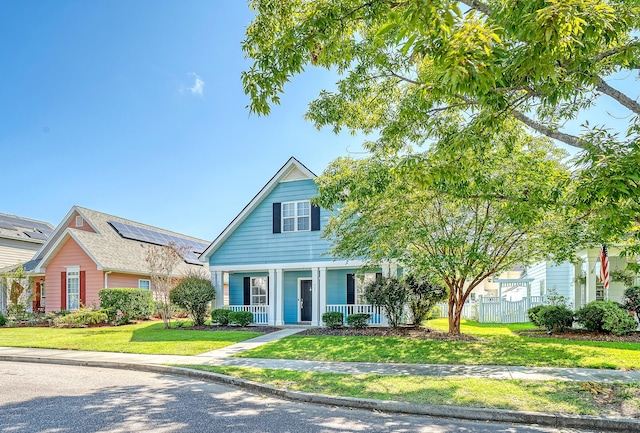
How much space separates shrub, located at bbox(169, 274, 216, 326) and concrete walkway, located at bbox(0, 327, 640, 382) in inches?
218

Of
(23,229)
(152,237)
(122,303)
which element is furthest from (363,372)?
(23,229)

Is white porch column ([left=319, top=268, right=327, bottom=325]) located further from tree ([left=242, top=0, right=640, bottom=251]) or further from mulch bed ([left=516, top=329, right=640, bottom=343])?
tree ([left=242, top=0, right=640, bottom=251])

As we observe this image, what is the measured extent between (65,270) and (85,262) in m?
1.56

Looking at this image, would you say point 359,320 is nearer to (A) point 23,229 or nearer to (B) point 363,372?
(B) point 363,372

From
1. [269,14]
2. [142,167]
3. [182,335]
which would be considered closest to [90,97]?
[142,167]

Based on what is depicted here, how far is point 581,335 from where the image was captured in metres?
13.3

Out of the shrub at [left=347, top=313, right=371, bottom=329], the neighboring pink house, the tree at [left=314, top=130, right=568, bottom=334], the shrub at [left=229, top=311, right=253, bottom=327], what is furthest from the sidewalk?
the neighboring pink house

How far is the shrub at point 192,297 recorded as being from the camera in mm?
17547

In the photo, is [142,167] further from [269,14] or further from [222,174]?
[269,14]

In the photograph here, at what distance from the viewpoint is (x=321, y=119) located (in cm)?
1020

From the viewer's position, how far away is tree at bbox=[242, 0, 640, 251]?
4.27 metres

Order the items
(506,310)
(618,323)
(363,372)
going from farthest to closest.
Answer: (506,310), (618,323), (363,372)

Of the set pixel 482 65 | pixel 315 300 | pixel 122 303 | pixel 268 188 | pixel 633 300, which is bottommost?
pixel 122 303

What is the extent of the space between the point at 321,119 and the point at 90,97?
12.6 metres
